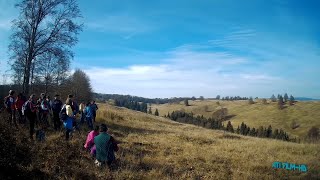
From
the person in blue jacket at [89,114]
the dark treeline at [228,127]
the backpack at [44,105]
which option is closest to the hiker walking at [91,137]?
the backpack at [44,105]

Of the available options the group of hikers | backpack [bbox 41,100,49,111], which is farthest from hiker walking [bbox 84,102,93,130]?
backpack [bbox 41,100,49,111]

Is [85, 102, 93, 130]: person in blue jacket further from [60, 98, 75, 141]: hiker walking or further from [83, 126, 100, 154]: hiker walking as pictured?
[83, 126, 100, 154]: hiker walking

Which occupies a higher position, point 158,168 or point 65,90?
point 65,90

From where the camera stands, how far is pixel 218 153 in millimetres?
17578

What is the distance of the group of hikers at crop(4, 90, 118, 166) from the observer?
425 inches

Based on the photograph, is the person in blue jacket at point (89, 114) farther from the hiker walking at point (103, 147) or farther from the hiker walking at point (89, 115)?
the hiker walking at point (103, 147)

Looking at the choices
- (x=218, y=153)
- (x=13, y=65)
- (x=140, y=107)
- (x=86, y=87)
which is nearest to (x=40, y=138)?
(x=218, y=153)

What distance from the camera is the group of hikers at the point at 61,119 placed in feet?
35.4

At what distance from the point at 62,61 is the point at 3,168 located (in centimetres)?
1489

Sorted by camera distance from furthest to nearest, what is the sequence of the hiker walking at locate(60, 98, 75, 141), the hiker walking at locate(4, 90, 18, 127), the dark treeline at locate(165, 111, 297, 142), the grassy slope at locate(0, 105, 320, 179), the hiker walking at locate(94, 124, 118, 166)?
1. the dark treeline at locate(165, 111, 297, 142)
2. the hiker walking at locate(4, 90, 18, 127)
3. the hiker walking at locate(60, 98, 75, 141)
4. the hiker walking at locate(94, 124, 118, 166)
5. the grassy slope at locate(0, 105, 320, 179)

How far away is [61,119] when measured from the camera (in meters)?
15.2

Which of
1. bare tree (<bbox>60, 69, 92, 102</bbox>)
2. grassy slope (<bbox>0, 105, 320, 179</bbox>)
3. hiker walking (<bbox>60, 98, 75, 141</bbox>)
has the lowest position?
grassy slope (<bbox>0, 105, 320, 179</bbox>)

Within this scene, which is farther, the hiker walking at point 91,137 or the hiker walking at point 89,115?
the hiker walking at point 89,115

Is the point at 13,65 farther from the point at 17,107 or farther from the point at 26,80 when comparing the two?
the point at 17,107
